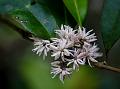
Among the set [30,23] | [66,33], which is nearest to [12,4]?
[30,23]

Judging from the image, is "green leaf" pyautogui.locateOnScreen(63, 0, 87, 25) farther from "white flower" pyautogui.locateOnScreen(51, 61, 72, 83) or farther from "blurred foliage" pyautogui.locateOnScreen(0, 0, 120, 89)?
"white flower" pyautogui.locateOnScreen(51, 61, 72, 83)

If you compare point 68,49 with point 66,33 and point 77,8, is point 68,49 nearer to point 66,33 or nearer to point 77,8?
point 66,33

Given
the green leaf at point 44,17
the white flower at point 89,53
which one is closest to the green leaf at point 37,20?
the green leaf at point 44,17

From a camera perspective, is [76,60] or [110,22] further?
[110,22]

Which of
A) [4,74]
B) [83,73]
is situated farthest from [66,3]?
[4,74]

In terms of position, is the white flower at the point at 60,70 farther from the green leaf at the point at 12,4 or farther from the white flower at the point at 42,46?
the green leaf at the point at 12,4
